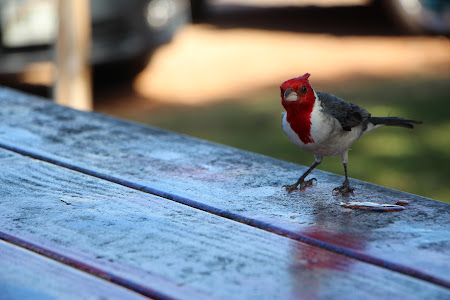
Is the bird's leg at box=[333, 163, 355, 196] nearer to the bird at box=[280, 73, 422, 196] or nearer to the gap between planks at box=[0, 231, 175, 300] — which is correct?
the bird at box=[280, 73, 422, 196]

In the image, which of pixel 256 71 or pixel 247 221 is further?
pixel 256 71

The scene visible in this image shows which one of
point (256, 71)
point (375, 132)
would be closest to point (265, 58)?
point (256, 71)

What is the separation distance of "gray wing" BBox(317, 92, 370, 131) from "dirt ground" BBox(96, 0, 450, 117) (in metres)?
4.53

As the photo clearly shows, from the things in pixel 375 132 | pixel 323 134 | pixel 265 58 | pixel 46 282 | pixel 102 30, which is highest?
pixel 102 30

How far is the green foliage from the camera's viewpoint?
441cm

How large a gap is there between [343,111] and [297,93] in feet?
0.53

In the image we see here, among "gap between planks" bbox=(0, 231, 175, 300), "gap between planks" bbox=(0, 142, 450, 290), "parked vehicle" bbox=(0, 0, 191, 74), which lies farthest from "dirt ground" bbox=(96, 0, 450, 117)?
"gap between planks" bbox=(0, 231, 175, 300)

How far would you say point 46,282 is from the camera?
102 cm

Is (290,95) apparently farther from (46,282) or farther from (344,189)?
(46,282)

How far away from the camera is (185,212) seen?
1.33 m

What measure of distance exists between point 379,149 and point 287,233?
3.91 m

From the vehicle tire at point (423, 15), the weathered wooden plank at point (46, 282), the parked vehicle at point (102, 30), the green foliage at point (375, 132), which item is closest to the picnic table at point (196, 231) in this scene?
the weathered wooden plank at point (46, 282)

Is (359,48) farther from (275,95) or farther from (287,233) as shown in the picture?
(287,233)

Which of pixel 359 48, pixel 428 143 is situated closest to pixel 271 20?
pixel 359 48
